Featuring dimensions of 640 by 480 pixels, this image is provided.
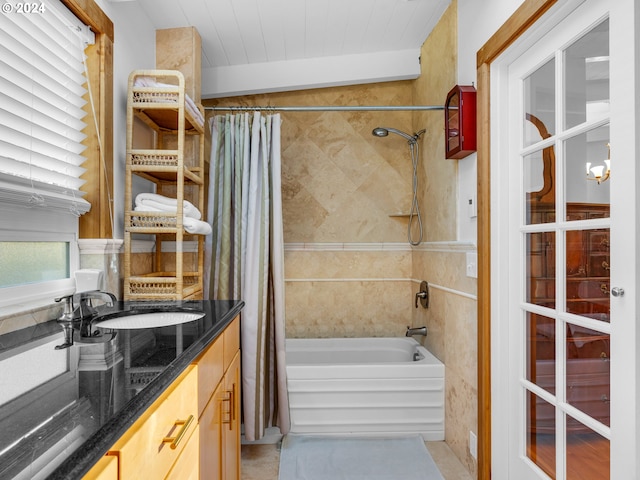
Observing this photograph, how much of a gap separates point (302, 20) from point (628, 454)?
238 cm

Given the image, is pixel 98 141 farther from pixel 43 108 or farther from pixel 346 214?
pixel 346 214

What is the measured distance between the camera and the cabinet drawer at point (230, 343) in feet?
4.90

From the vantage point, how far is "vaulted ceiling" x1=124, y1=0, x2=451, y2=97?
2160 mm

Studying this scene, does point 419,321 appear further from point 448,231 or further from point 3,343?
point 3,343

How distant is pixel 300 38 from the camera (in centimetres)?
253

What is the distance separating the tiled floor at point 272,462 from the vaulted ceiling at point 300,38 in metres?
2.33

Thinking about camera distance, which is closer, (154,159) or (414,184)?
(154,159)

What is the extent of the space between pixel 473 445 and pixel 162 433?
168cm

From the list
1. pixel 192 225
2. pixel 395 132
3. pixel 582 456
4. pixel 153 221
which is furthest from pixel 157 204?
pixel 582 456

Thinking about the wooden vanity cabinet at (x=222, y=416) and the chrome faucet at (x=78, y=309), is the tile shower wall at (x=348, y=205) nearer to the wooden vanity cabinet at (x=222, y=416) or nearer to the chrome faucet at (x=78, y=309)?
the wooden vanity cabinet at (x=222, y=416)

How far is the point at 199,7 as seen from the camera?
208cm

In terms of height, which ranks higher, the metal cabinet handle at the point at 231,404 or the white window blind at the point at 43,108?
the white window blind at the point at 43,108

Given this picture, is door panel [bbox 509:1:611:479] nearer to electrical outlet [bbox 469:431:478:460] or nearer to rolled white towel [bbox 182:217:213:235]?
electrical outlet [bbox 469:431:478:460]

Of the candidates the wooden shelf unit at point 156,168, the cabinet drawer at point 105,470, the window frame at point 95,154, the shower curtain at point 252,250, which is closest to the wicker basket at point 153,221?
the wooden shelf unit at point 156,168
